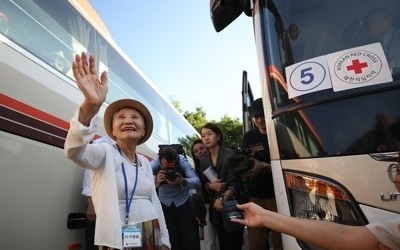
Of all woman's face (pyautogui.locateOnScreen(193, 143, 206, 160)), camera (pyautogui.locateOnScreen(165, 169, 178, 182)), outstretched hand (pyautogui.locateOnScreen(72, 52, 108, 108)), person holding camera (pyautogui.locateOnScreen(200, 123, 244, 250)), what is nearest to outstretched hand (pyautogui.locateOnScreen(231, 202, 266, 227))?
outstretched hand (pyautogui.locateOnScreen(72, 52, 108, 108))

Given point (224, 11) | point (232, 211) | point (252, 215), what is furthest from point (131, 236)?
point (224, 11)

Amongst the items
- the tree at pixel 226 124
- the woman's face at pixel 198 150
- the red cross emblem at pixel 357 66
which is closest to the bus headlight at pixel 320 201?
the red cross emblem at pixel 357 66

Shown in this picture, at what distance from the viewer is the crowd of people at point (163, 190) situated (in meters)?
1.75

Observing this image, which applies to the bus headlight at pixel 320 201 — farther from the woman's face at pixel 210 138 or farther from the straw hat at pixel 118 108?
the woman's face at pixel 210 138

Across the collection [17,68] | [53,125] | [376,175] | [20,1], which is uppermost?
[20,1]

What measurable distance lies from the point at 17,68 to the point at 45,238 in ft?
3.81

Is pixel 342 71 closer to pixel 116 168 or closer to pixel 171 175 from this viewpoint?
pixel 116 168

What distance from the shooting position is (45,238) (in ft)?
8.02

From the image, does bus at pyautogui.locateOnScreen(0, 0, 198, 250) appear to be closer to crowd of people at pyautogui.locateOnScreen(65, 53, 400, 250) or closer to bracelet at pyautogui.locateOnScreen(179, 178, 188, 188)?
crowd of people at pyautogui.locateOnScreen(65, 53, 400, 250)

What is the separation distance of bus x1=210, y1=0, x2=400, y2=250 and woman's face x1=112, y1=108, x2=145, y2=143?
930mm

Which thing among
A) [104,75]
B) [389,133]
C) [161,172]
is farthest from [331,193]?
[161,172]

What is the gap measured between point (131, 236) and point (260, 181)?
197 cm

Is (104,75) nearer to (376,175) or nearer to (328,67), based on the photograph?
(328,67)

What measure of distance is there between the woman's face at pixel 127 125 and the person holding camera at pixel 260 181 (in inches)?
55.1
